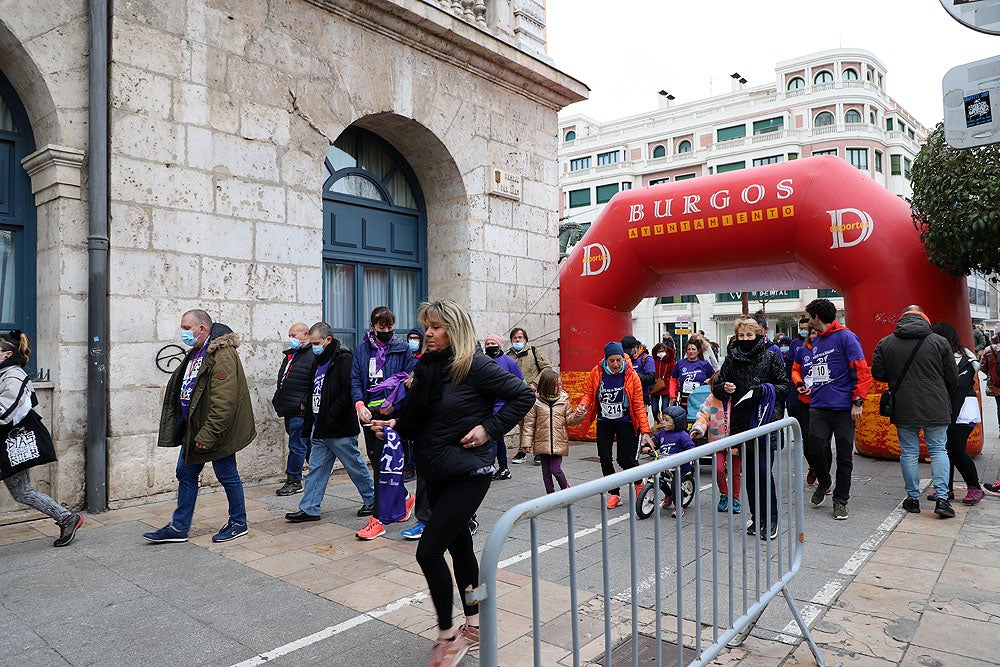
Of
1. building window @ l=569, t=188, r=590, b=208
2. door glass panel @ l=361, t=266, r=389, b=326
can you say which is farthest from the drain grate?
building window @ l=569, t=188, r=590, b=208

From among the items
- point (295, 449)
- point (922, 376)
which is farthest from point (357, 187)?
point (922, 376)

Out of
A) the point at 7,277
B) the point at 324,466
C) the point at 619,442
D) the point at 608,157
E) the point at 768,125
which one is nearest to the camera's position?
the point at 324,466

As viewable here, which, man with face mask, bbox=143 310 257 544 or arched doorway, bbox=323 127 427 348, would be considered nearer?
man with face mask, bbox=143 310 257 544

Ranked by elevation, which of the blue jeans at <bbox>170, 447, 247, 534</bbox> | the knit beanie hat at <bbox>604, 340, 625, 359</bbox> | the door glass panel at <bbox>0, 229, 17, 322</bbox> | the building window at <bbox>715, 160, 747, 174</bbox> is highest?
the building window at <bbox>715, 160, 747, 174</bbox>

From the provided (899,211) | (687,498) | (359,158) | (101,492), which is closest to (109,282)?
(101,492)

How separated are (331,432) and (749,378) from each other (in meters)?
3.26

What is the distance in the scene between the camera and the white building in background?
39438 millimetres

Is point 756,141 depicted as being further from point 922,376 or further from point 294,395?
point 294,395

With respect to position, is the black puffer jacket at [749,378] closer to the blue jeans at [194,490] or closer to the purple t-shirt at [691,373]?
the purple t-shirt at [691,373]

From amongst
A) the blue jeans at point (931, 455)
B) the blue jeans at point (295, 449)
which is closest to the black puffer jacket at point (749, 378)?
the blue jeans at point (931, 455)

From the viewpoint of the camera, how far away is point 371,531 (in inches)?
197

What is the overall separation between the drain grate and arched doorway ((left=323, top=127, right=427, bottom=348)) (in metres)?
5.71

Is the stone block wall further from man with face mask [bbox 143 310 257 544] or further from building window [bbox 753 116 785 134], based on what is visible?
building window [bbox 753 116 785 134]

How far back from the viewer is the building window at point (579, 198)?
155 feet
